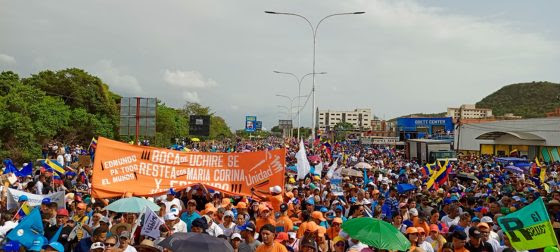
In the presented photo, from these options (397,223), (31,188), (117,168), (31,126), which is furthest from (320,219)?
(31,126)

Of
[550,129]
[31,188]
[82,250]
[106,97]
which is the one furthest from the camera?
[106,97]

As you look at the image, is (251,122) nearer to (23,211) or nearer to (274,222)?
(23,211)

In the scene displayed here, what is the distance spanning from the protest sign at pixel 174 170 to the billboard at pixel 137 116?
20.6ft

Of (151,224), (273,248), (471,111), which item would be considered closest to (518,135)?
(273,248)

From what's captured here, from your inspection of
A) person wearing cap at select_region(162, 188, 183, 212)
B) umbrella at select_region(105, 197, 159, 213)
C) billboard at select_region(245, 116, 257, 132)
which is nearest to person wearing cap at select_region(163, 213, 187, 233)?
umbrella at select_region(105, 197, 159, 213)

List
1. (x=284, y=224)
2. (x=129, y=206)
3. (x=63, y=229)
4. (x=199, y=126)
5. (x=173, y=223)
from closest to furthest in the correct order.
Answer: (x=63, y=229)
(x=173, y=223)
(x=129, y=206)
(x=284, y=224)
(x=199, y=126)

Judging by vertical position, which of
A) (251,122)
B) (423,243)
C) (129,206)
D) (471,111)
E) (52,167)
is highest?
(471,111)

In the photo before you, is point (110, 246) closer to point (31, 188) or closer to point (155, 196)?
point (155, 196)

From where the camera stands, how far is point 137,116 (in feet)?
52.9

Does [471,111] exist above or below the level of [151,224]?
above

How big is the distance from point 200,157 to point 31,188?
171 inches

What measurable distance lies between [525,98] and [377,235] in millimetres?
157287

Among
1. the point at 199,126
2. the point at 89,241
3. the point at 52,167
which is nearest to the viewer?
the point at 89,241

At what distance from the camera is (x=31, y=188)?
11.7 m
